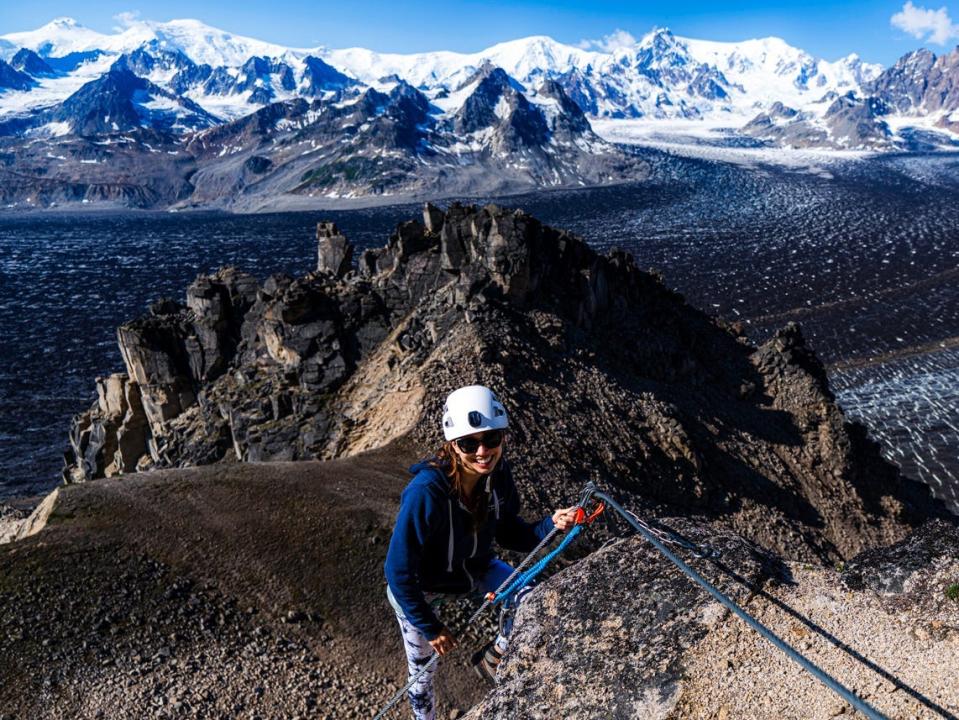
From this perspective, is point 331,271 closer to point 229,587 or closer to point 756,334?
point 229,587

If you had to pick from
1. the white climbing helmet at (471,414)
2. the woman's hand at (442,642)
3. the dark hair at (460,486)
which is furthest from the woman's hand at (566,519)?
the woman's hand at (442,642)

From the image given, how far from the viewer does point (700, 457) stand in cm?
2733

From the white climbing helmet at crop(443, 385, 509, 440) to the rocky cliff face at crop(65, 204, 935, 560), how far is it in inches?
545

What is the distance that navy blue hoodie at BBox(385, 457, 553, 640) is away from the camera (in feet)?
25.0

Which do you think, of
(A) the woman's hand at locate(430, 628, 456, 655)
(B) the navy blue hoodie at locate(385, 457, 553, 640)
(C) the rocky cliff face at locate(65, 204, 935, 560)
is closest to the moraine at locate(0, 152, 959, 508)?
(C) the rocky cliff face at locate(65, 204, 935, 560)

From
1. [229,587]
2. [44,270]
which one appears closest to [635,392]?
[229,587]

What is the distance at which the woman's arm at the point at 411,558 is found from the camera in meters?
7.57

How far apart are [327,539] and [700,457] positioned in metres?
16.4

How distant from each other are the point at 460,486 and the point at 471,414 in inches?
35.8

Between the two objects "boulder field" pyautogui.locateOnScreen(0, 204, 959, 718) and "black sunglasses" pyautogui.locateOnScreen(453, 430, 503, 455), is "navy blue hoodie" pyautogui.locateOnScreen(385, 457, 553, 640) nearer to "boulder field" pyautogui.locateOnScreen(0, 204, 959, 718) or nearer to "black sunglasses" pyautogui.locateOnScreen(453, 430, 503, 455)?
"black sunglasses" pyautogui.locateOnScreen(453, 430, 503, 455)

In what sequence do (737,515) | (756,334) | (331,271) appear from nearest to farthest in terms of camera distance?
1. (737,515)
2. (331,271)
3. (756,334)

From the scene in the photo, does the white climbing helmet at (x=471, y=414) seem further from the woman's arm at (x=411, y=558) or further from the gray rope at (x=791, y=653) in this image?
the gray rope at (x=791, y=653)

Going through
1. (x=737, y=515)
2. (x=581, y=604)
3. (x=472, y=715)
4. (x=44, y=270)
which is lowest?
(x=44, y=270)

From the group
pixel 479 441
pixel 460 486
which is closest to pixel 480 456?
pixel 479 441
